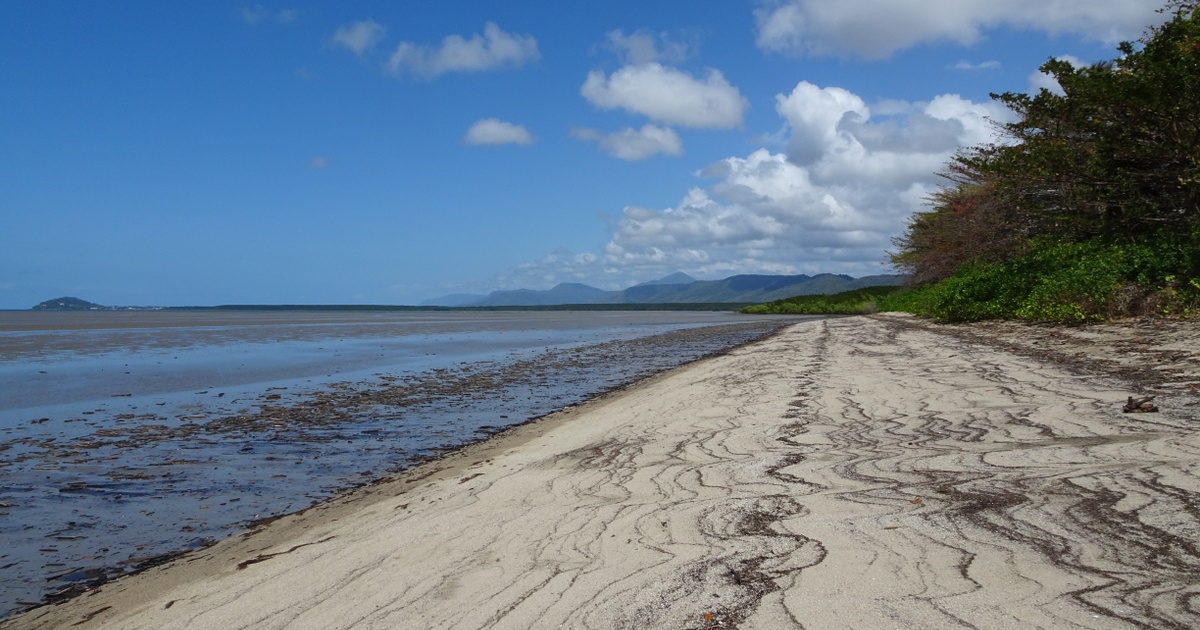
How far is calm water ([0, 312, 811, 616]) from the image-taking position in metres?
4.80

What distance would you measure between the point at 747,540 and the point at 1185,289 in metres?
13.7

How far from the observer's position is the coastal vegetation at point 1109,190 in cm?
1301

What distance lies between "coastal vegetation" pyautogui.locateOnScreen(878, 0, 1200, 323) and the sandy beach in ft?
27.6

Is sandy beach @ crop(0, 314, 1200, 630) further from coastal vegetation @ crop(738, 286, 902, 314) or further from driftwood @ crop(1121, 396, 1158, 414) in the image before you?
coastal vegetation @ crop(738, 286, 902, 314)

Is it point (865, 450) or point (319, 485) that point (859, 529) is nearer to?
point (865, 450)

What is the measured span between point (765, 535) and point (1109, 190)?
16.7m

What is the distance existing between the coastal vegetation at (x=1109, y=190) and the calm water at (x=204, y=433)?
30.0ft

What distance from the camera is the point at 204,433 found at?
27.5ft

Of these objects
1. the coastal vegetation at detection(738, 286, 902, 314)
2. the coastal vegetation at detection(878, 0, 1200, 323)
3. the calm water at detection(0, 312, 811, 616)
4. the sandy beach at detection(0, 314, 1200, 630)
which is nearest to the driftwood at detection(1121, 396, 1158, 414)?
the sandy beach at detection(0, 314, 1200, 630)

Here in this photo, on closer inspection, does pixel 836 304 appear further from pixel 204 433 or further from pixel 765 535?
pixel 765 535

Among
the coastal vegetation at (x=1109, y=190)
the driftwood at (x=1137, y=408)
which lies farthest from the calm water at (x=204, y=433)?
the coastal vegetation at (x=1109, y=190)

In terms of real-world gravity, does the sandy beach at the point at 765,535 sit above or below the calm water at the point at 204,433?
above

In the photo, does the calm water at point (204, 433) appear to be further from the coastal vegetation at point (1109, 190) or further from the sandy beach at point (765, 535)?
the coastal vegetation at point (1109, 190)

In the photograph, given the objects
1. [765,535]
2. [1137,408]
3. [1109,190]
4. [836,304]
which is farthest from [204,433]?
[836,304]
